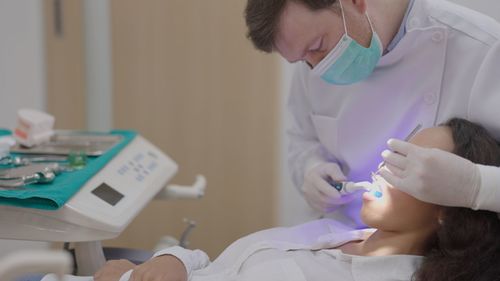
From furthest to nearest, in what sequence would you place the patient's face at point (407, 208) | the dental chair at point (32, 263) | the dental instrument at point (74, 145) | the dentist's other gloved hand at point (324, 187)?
the dental instrument at point (74, 145) → the dentist's other gloved hand at point (324, 187) → the patient's face at point (407, 208) → the dental chair at point (32, 263)

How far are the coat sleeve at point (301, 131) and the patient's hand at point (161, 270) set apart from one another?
2.01 feet

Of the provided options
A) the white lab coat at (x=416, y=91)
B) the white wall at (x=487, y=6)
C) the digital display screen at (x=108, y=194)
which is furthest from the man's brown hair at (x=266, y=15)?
the white wall at (x=487, y=6)

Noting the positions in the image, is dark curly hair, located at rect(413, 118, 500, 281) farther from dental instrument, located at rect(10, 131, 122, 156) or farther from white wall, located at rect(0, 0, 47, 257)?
white wall, located at rect(0, 0, 47, 257)

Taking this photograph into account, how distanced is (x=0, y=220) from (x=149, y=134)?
5.61 ft

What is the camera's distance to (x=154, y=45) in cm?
279

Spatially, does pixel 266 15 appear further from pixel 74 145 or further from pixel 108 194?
pixel 74 145

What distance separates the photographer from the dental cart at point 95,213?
120 centimetres

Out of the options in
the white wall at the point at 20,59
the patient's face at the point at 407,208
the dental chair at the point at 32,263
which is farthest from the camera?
the white wall at the point at 20,59

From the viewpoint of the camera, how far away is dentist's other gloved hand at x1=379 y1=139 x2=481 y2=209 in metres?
1.10

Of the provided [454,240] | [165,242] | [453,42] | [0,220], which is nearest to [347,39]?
[453,42]

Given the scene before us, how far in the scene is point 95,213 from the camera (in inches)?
49.3

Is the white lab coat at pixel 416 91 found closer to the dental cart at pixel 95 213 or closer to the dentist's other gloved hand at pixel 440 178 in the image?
the dentist's other gloved hand at pixel 440 178

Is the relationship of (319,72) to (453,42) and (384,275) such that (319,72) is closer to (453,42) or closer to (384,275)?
(453,42)

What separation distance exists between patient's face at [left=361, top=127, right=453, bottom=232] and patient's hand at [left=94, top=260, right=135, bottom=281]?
0.57 m
